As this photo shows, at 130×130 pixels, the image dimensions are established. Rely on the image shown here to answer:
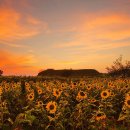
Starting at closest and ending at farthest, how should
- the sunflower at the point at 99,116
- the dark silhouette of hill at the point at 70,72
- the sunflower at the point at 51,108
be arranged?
the sunflower at the point at 99,116 < the sunflower at the point at 51,108 < the dark silhouette of hill at the point at 70,72

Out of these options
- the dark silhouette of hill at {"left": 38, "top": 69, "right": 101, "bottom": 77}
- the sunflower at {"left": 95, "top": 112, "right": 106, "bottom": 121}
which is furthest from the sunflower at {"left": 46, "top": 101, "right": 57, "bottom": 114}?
the dark silhouette of hill at {"left": 38, "top": 69, "right": 101, "bottom": 77}

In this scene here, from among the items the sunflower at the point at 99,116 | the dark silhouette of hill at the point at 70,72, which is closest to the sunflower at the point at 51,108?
the sunflower at the point at 99,116

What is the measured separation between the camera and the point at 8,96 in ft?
51.6

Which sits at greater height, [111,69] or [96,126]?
[111,69]

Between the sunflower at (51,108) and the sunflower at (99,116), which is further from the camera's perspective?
the sunflower at (51,108)

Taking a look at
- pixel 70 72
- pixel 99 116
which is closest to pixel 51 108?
pixel 99 116

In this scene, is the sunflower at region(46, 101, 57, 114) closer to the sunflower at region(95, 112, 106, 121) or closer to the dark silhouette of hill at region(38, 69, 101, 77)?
the sunflower at region(95, 112, 106, 121)

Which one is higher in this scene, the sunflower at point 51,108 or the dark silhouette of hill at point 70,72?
the dark silhouette of hill at point 70,72

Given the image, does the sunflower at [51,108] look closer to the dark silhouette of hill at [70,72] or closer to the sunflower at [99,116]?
the sunflower at [99,116]

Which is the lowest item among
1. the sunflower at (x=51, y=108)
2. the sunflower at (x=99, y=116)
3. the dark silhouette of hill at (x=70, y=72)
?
the sunflower at (x=99, y=116)

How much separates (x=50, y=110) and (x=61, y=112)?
31 cm

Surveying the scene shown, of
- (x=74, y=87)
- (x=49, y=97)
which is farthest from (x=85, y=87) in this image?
(x=49, y=97)

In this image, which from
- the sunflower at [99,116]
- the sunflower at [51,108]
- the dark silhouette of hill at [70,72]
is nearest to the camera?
the sunflower at [99,116]

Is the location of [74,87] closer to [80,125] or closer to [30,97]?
[30,97]
